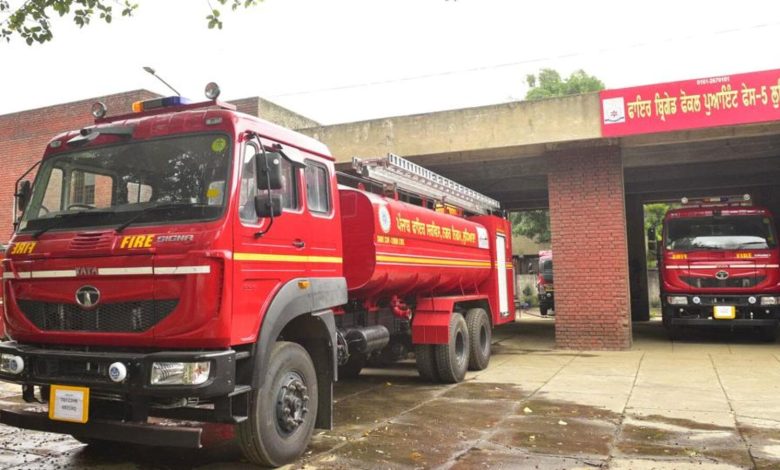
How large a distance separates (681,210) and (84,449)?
12.1 metres

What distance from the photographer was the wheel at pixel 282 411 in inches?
168

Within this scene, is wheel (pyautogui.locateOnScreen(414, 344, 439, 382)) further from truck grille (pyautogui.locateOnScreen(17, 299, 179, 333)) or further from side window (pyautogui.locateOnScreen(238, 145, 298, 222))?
truck grille (pyautogui.locateOnScreen(17, 299, 179, 333))

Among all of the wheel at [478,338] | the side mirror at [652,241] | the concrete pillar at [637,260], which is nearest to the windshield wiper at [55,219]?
the wheel at [478,338]

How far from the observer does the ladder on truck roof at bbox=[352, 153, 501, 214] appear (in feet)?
22.7

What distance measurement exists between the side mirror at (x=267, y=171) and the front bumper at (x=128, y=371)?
4.01 ft

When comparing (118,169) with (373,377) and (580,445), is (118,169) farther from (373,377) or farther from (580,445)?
(373,377)

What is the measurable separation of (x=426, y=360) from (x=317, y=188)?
12.0 ft

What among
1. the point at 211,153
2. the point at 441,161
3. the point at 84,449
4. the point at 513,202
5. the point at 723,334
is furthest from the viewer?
the point at 513,202

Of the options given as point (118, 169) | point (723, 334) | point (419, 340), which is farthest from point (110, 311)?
point (723, 334)

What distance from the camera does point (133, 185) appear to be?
4387mm

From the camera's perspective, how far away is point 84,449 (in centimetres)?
505

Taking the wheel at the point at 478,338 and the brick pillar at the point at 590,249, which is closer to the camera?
the wheel at the point at 478,338

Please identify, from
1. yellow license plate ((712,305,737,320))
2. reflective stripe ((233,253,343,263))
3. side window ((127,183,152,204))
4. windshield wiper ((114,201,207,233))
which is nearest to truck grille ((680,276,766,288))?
yellow license plate ((712,305,737,320))

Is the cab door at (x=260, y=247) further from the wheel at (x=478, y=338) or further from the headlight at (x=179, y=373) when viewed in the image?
the wheel at (x=478, y=338)
